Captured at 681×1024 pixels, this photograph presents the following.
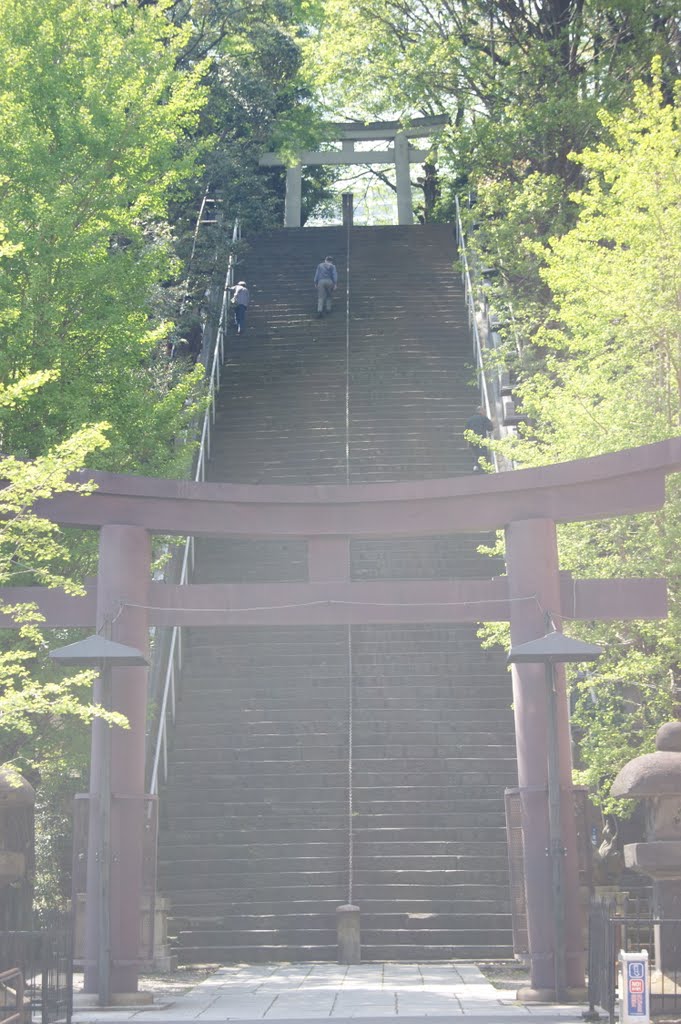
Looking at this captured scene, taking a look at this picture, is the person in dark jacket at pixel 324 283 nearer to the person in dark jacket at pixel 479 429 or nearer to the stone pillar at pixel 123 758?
the person in dark jacket at pixel 479 429

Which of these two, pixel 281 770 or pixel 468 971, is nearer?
pixel 468 971

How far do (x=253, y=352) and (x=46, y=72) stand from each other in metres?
12.7

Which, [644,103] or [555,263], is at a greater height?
[644,103]

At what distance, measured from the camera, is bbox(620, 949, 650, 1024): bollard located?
9820 mm

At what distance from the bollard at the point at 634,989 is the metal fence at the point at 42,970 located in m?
4.09

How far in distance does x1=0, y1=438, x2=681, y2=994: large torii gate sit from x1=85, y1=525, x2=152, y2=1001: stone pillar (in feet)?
0.05

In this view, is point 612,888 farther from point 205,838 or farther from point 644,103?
point 644,103

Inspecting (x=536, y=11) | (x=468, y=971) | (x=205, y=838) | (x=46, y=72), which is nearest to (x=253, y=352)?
(x=536, y=11)

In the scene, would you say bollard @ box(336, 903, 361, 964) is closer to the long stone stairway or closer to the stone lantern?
the long stone stairway

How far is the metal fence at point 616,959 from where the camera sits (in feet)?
33.9

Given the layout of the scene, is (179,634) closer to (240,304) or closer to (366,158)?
(240,304)

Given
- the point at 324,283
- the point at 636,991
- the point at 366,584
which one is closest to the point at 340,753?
the point at 366,584

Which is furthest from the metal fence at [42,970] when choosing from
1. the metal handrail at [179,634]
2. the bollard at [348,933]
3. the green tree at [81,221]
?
the green tree at [81,221]

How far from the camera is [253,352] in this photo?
3028 centimetres
